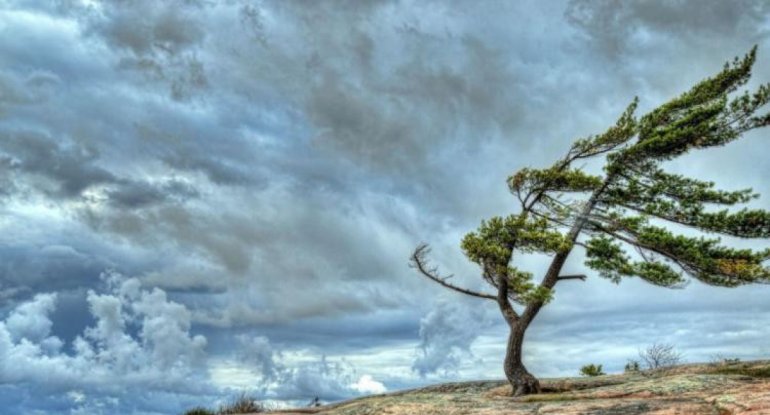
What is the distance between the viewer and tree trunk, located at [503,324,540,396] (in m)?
25.2

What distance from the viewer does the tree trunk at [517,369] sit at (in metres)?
25.2

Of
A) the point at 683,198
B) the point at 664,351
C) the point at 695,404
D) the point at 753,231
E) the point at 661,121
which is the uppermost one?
the point at 661,121

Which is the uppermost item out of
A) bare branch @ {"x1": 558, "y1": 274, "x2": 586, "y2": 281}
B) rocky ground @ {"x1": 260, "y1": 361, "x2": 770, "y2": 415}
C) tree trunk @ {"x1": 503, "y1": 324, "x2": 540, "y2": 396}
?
bare branch @ {"x1": 558, "y1": 274, "x2": 586, "y2": 281}

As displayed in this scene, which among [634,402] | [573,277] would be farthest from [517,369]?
[634,402]

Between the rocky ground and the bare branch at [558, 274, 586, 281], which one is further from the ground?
the bare branch at [558, 274, 586, 281]

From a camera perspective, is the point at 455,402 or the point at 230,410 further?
the point at 230,410

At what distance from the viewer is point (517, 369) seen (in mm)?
25703

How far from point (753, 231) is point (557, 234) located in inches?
284

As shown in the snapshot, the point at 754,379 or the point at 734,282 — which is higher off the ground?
the point at 734,282

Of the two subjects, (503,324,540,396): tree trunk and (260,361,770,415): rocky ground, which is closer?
(260,361,770,415): rocky ground

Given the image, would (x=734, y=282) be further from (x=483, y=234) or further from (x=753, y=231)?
(x=483, y=234)

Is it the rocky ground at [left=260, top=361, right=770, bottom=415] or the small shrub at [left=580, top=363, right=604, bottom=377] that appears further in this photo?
the small shrub at [left=580, top=363, right=604, bottom=377]

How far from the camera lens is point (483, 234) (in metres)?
27.0

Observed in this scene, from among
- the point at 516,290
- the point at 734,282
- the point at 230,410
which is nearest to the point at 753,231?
the point at 734,282
